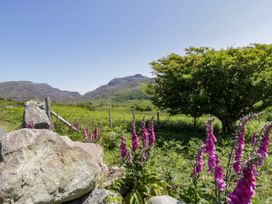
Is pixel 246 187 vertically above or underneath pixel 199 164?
above

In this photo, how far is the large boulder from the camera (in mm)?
4973

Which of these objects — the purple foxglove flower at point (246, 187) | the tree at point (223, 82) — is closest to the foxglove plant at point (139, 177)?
the purple foxglove flower at point (246, 187)

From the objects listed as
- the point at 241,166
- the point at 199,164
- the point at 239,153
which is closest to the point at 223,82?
the point at 199,164

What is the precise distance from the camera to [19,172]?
504 centimetres

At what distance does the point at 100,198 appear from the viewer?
19.5ft

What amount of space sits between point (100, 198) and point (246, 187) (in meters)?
4.11

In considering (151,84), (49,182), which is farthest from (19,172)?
(151,84)

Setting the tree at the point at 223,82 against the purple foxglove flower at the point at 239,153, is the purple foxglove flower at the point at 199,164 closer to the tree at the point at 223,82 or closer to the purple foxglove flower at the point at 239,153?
the purple foxglove flower at the point at 239,153

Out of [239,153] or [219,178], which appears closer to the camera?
[219,178]

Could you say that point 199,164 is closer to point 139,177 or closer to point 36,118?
point 139,177

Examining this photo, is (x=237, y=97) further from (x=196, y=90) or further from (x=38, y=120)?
(x=38, y=120)

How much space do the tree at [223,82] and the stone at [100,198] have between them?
10867 millimetres

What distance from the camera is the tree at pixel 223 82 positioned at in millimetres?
15789

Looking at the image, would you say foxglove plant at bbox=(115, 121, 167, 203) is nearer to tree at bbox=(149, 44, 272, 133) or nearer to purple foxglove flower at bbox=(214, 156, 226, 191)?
purple foxglove flower at bbox=(214, 156, 226, 191)
